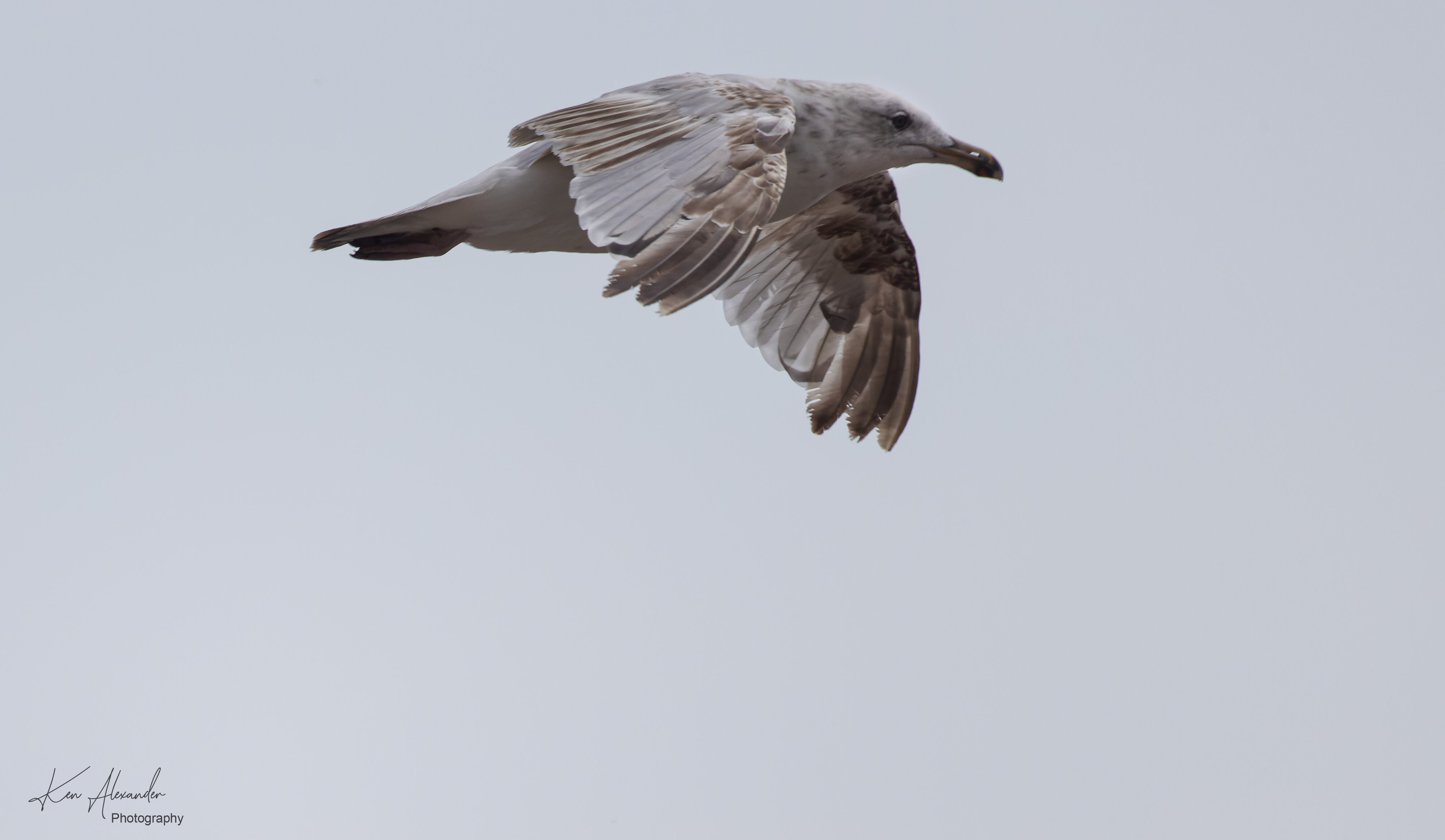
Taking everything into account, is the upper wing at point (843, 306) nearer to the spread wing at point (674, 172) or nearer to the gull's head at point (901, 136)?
A: the gull's head at point (901, 136)

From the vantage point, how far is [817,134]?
8.06 meters

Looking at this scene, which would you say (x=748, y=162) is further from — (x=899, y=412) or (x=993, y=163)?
(x=899, y=412)

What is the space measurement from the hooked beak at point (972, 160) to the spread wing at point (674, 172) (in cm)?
133

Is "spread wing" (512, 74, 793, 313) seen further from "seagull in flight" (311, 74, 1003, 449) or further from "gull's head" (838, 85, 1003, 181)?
"gull's head" (838, 85, 1003, 181)

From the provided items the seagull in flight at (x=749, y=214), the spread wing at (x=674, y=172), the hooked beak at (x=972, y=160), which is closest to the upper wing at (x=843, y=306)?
the seagull in flight at (x=749, y=214)

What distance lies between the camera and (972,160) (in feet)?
28.9

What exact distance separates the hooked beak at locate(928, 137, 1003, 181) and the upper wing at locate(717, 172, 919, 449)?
125 centimetres

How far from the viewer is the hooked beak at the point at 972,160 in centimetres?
876

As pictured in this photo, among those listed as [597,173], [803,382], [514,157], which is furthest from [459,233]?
[803,382]

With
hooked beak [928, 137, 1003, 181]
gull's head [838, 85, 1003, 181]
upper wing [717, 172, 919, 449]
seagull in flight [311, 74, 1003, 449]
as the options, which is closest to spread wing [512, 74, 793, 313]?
seagull in flight [311, 74, 1003, 449]

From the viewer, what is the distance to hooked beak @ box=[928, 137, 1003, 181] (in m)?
8.76

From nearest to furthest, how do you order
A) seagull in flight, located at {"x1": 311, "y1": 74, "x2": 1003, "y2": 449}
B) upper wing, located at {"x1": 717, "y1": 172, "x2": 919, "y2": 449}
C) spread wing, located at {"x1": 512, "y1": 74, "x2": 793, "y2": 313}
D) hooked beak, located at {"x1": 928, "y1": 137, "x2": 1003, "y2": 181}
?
spread wing, located at {"x1": 512, "y1": 74, "x2": 793, "y2": 313}
seagull in flight, located at {"x1": 311, "y1": 74, "x2": 1003, "y2": 449}
hooked beak, located at {"x1": 928, "y1": 137, "x2": 1003, "y2": 181}
upper wing, located at {"x1": 717, "y1": 172, "x2": 919, "y2": 449}

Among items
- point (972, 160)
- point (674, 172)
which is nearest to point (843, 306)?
point (972, 160)

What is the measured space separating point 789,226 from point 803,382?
43.5 inches
